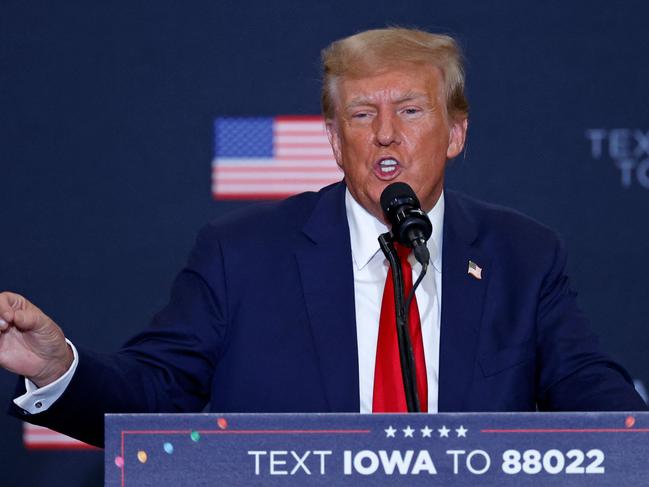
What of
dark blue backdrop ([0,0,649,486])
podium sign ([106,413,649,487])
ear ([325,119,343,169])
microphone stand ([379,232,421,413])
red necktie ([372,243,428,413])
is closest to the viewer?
podium sign ([106,413,649,487])

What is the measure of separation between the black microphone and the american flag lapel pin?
48cm

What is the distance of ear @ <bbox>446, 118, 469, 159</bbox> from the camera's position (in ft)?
7.43

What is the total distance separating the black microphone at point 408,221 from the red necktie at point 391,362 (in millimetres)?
241

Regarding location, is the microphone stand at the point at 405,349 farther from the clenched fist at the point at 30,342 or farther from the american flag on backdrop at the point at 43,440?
the american flag on backdrop at the point at 43,440

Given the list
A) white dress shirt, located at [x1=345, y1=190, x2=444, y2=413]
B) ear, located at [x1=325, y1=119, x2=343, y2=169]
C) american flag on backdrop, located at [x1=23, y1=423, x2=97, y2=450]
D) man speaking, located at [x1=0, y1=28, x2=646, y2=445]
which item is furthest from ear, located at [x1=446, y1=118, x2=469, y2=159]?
american flag on backdrop, located at [x1=23, y1=423, x2=97, y2=450]

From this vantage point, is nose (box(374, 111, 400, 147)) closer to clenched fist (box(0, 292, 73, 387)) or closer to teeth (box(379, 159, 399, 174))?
teeth (box(379, 159, 399, 174))

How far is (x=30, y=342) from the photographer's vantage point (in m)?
1.65

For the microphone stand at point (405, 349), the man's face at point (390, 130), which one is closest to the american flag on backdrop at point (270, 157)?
the man's face at point (390, 130)

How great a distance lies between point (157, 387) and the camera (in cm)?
200

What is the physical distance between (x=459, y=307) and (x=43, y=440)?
1.64 m

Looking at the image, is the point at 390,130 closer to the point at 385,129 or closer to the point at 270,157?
the point at 385,129

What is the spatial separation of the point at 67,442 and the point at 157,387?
1.35 metres

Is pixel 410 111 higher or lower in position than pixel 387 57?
lower

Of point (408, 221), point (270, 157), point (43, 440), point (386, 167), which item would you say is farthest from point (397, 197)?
point (43, 440)
